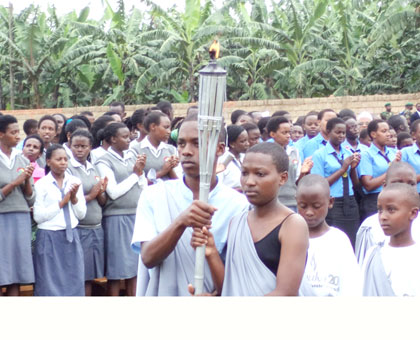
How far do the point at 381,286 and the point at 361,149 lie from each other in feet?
16.7

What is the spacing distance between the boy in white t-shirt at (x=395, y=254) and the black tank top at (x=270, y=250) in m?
1.18

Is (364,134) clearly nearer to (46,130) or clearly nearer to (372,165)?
(372,165)

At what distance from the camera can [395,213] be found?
4.43m

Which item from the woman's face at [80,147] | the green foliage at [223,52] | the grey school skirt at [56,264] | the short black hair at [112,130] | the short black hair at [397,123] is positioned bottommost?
the grey school skirt at [56,264]

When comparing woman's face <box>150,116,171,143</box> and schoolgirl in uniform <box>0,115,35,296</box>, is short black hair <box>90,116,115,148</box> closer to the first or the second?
woman's face <box>150,116,171,143</box>

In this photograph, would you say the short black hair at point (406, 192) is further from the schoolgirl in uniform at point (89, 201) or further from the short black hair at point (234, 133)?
the schoolgirl in uniform at point (89, 201)

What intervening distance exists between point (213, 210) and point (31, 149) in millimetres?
5260

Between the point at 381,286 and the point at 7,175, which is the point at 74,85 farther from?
the point at 381,286

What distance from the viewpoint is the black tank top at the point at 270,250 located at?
2986 millimetres

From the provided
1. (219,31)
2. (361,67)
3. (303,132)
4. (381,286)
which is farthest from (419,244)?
(361,67)

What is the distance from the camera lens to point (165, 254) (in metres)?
3.05

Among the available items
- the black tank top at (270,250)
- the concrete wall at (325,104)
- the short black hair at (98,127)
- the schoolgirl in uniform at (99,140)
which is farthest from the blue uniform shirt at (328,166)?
the concrete wall at (325,104)

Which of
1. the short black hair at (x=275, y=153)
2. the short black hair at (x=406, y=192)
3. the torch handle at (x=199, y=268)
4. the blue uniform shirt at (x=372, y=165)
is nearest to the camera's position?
the torch handle at (x=199, y=268)

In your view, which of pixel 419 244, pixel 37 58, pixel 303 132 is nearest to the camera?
pixel 419 244
